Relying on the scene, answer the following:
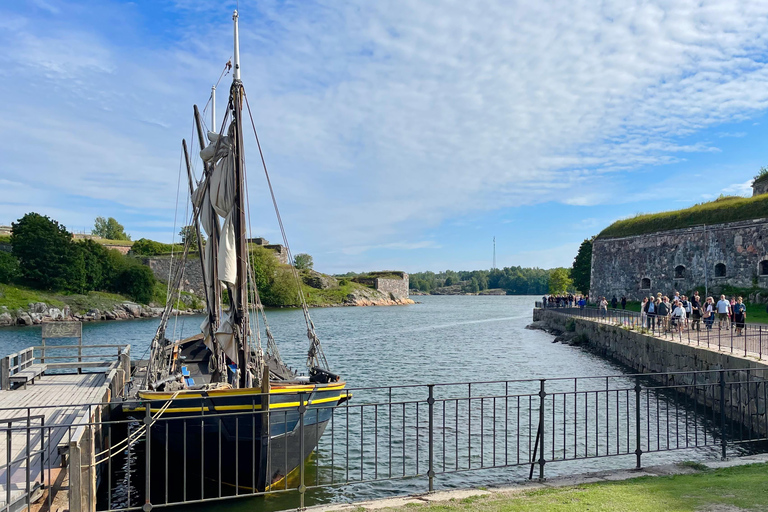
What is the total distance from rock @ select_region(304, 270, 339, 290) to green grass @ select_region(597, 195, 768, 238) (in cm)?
6681

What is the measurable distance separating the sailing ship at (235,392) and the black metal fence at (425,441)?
0.36 feet

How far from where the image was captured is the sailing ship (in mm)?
9672

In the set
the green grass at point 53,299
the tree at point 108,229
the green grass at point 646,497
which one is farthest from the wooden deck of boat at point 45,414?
the tree at point 108,229

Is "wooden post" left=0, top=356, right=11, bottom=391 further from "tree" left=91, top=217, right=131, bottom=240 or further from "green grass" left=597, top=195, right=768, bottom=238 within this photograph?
"tree" left=91, top=217, right=131, bottom=240

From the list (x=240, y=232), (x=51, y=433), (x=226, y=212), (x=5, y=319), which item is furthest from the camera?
(x=5, y=319)

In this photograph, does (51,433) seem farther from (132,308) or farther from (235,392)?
(132,308)

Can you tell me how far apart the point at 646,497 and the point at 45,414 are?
32.6 ft

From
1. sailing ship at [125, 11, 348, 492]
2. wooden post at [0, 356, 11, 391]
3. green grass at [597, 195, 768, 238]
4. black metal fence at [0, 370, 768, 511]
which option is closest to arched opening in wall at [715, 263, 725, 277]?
green grass at [597, 195, 768, 238]

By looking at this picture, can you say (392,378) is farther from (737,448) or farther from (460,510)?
(460,510)

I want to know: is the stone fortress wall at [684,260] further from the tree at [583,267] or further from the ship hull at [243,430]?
the ship hull at [243,430]

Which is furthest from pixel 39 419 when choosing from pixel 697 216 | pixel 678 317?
pixel 697 216

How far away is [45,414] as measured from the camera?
32.9 ft

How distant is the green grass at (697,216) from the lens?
3231 centimetres

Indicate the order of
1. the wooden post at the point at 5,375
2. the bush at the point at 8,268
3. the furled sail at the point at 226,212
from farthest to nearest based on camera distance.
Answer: the bush at the point at 8,268
the wooden post at the point at 5,375
the furled sail at the point at 226,212
